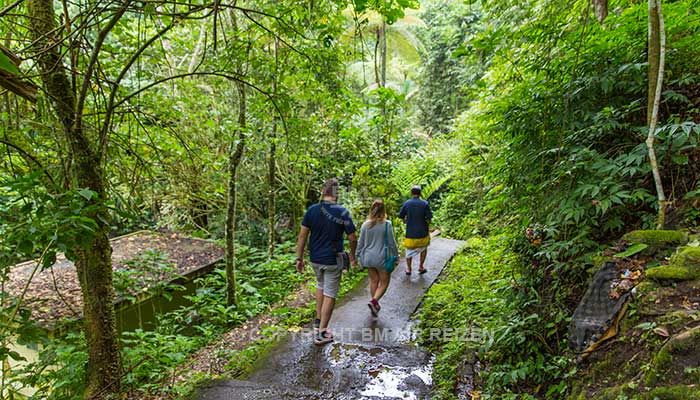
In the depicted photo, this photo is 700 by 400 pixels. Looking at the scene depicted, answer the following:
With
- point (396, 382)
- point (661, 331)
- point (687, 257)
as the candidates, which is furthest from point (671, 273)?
point (396, 382)

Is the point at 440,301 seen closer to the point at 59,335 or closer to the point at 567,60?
the point at 567,60

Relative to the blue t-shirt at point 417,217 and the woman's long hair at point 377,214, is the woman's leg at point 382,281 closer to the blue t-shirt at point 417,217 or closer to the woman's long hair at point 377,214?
the woman's long hair at point 377,214

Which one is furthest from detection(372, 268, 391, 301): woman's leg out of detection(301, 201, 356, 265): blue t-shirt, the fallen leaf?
the fallen leaf

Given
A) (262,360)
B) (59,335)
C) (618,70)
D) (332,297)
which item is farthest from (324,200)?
(59,335)

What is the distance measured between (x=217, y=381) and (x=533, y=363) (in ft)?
8.66

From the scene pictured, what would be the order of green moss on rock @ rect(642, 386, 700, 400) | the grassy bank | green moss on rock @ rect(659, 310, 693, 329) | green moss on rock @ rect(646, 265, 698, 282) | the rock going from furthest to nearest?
the grassy bank, green moss on rock @ rect(646, 265, 698, 282), green moss on rock @ rect(659, 310, 693, 329), the rock, green moss on rock @ rect(642, 386, 700, 400)

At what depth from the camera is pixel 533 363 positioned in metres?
2.61

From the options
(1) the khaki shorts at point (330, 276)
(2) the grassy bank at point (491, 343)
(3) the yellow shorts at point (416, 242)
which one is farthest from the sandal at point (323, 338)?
(3) the yellow shorts at point (416, 242)

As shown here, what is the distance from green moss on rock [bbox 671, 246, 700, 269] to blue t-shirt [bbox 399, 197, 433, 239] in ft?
11.4

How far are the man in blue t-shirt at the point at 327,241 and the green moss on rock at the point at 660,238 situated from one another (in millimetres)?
2449

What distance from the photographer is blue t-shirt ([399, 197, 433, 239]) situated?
5.68 m

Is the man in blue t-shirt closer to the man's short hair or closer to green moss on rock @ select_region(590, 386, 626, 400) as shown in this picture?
the man's short hair

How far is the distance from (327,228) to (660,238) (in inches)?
108

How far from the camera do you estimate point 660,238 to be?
8.12ft
